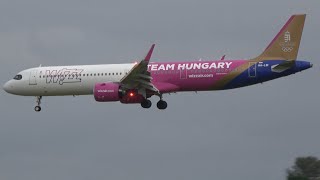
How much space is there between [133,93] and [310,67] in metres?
13.2

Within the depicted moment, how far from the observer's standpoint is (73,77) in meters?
90.9

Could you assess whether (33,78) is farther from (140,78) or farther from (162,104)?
(162,104)

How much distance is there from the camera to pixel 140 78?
87.2m

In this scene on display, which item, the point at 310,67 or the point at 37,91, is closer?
the point at 310,67

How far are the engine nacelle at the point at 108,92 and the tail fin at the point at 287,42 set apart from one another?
1051 centimetres

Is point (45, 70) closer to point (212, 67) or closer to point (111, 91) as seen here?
point (111, 91)

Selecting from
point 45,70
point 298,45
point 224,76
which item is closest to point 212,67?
point 224,76

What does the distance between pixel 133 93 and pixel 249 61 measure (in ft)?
29.2

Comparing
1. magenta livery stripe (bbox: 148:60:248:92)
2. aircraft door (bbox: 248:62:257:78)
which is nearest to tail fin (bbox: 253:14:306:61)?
aircraft door (bbox: 248:62:257:78)

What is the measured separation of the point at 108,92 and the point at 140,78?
2560 mm

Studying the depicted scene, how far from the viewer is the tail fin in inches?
3428

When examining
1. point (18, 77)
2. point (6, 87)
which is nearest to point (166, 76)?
point (18, 77)

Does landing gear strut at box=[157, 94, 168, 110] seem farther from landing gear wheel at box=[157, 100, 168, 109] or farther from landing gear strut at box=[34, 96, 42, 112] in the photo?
landing gear strut at box=[34, 96, 42, 112]

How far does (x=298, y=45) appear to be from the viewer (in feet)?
287
